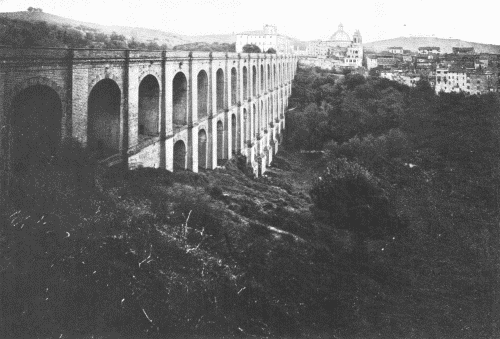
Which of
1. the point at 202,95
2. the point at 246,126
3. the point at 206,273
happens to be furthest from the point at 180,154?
the point at 246,126

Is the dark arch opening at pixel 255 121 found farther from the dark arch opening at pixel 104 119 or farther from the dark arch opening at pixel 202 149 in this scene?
the dark arch opening at pixel 104 119

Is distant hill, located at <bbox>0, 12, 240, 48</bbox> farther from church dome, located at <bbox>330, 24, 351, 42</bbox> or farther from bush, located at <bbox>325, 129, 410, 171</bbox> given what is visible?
church dome, located at <bbox>330, 24, 351, 42</bbox>

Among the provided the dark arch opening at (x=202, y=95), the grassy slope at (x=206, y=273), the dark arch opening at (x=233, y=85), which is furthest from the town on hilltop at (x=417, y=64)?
the grassy slope at (x=206, y=273)

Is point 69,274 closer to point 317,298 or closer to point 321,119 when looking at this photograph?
point 317,298

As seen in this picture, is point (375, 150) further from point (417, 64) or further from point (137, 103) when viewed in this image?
point (417, 64)

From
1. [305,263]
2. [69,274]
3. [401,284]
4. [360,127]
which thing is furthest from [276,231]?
[360,127]

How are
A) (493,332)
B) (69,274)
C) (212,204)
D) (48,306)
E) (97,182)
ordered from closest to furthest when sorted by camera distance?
(48,306), (69,274), (493,332), (97,182), (212,204)
